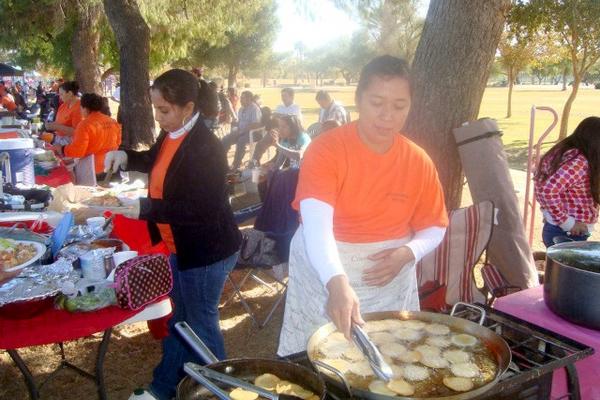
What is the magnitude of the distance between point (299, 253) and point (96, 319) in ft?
2.76

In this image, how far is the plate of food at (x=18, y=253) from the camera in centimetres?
229

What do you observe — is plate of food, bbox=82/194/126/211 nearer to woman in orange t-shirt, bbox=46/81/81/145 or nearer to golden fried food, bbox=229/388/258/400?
golden fried food, bbox=229/388/258/400

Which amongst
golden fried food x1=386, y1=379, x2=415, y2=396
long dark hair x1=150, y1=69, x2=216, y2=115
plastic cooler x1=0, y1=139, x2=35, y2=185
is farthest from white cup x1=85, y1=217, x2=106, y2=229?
golden fried food x1=386, y1=379, x2=415, y2=396

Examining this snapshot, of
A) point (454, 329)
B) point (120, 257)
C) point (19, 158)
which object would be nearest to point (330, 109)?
point (19, 158)

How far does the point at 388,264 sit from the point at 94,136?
14.7 feet

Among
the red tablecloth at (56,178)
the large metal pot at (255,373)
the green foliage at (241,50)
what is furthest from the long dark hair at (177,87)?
the green foliage at (241,50)

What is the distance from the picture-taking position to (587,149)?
11.0 ft

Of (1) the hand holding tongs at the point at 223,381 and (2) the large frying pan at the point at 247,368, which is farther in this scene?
(2) the large frying pan at the point at 247,368

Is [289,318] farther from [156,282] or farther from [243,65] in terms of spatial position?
[243,65]

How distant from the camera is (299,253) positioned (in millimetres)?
2125

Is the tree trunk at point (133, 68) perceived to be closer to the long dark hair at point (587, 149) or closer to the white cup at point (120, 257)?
the white cup at point (120, 257)

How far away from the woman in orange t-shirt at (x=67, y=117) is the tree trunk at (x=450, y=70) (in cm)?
503

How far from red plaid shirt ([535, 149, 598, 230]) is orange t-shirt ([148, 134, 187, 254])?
7.81 ft

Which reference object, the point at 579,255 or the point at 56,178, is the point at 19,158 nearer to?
the point at 56,178
